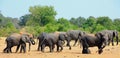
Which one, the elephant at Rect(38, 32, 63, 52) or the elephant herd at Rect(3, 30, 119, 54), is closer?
the elephant herd at Rect(3, 30, 119, 54)

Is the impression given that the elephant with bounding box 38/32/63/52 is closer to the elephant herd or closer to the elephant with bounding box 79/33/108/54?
the elephant herd

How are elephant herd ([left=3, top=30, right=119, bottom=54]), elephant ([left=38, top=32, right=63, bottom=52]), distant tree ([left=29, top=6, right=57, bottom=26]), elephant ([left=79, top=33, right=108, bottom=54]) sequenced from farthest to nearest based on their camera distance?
distant tree ([left=29, top=6, right=57, bottom=26]), elephant ([left=38, top=32, right=63, bottom=52]), elephant herd ([left=3, top=30, right=119, bottom=54]), elephant ([left=79, top=33, right=108, bottom=54])

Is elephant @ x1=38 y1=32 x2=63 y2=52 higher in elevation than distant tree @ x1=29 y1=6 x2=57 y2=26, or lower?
lower

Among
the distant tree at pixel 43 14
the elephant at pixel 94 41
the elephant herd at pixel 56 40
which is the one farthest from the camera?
the distant tree at pixel 43 14

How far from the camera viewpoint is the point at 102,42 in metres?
22.5

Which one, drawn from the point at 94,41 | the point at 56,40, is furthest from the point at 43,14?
the point at 94,41

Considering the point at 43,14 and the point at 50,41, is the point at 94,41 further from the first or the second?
the point at 43,14

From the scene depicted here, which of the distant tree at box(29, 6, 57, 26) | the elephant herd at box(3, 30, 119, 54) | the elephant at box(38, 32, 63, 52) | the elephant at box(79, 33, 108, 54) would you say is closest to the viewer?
the elephant at box(79, 33, 108, 54)

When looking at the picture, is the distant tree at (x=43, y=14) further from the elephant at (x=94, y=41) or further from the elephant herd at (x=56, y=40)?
the elephant at (x=94, y=41)

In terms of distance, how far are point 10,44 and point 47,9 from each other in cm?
5444

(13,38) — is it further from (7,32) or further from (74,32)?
(7,32)

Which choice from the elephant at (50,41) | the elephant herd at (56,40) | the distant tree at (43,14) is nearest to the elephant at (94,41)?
the elephant herd at (56,40)

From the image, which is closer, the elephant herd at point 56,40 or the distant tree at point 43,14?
the elephant herd at point 56,40

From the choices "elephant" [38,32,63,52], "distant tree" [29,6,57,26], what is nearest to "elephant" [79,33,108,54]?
"elephant" [38,32,63,52]
